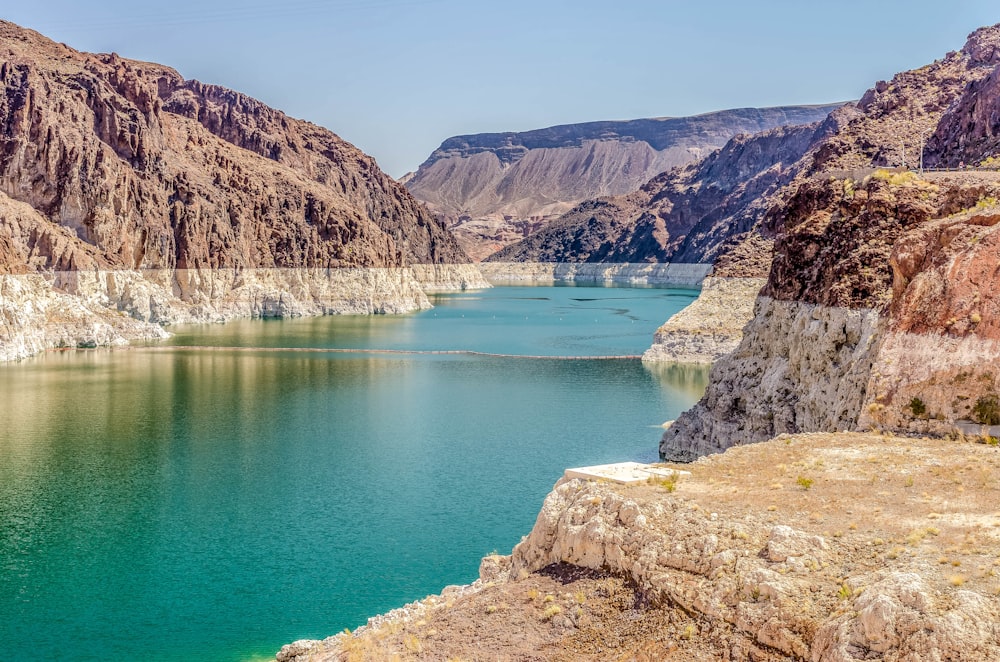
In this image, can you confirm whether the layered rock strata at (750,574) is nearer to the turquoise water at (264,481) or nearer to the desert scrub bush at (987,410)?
the desert scrub bush at (987,410)

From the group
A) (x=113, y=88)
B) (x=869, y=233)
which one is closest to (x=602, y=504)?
(x=869, y=233)

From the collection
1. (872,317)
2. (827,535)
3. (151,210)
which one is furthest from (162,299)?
(827,535)

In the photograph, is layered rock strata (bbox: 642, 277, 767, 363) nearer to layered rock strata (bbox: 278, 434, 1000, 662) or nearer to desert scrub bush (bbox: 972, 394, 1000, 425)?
desert scrub bush (bbox: 972, 394, 1000, 425)

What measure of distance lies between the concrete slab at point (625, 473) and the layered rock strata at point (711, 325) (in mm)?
53757

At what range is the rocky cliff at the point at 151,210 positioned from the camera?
112188 millimetres

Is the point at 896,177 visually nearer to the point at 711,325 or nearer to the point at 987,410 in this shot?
the point at 987,410

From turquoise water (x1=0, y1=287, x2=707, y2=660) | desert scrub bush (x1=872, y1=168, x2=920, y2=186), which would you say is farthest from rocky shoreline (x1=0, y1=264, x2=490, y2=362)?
desert scrub bush (x1=872, y1=168, x2=920, y2=186)

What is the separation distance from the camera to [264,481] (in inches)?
1502

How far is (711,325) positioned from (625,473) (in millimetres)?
57874

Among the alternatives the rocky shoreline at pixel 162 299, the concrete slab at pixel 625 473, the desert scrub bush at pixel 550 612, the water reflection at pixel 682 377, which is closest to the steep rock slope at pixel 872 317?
the concrete slab at pixel 625 473

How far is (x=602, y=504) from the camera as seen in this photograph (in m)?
14.6

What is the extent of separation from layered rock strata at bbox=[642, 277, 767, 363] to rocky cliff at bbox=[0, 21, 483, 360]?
4983 cm

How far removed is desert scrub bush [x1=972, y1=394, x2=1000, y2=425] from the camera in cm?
1908

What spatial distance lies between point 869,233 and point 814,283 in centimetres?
243
